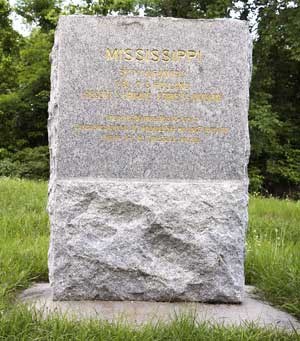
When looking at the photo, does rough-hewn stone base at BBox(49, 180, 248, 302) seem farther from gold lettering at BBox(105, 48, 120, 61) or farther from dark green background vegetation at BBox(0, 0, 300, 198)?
dark green background vegetation at BBox(0, 0, 300, 198)

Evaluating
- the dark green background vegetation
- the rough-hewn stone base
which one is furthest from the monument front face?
the dark green background vegetation

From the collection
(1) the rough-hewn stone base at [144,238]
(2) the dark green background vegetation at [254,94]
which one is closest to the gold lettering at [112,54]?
(1) the rough-hewn stone base at [144,238]

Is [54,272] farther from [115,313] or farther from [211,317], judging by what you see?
[211,317]

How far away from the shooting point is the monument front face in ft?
13.3

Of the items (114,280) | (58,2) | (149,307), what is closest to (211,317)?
(149,307)

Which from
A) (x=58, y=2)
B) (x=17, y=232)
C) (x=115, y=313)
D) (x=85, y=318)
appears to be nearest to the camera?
(x=85, y=318)

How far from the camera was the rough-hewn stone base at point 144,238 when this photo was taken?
4047mm

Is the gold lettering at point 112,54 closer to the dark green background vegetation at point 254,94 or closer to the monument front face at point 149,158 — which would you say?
the monument front face at point 149,158

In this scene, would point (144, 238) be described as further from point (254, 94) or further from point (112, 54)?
point (254, 94)

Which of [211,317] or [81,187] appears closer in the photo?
[211,317]

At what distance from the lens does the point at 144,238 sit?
407 centimetres

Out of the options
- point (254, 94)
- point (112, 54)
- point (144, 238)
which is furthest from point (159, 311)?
point (254, 94)

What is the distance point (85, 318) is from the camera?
3562mm

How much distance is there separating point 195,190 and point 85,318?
1.19 metres
